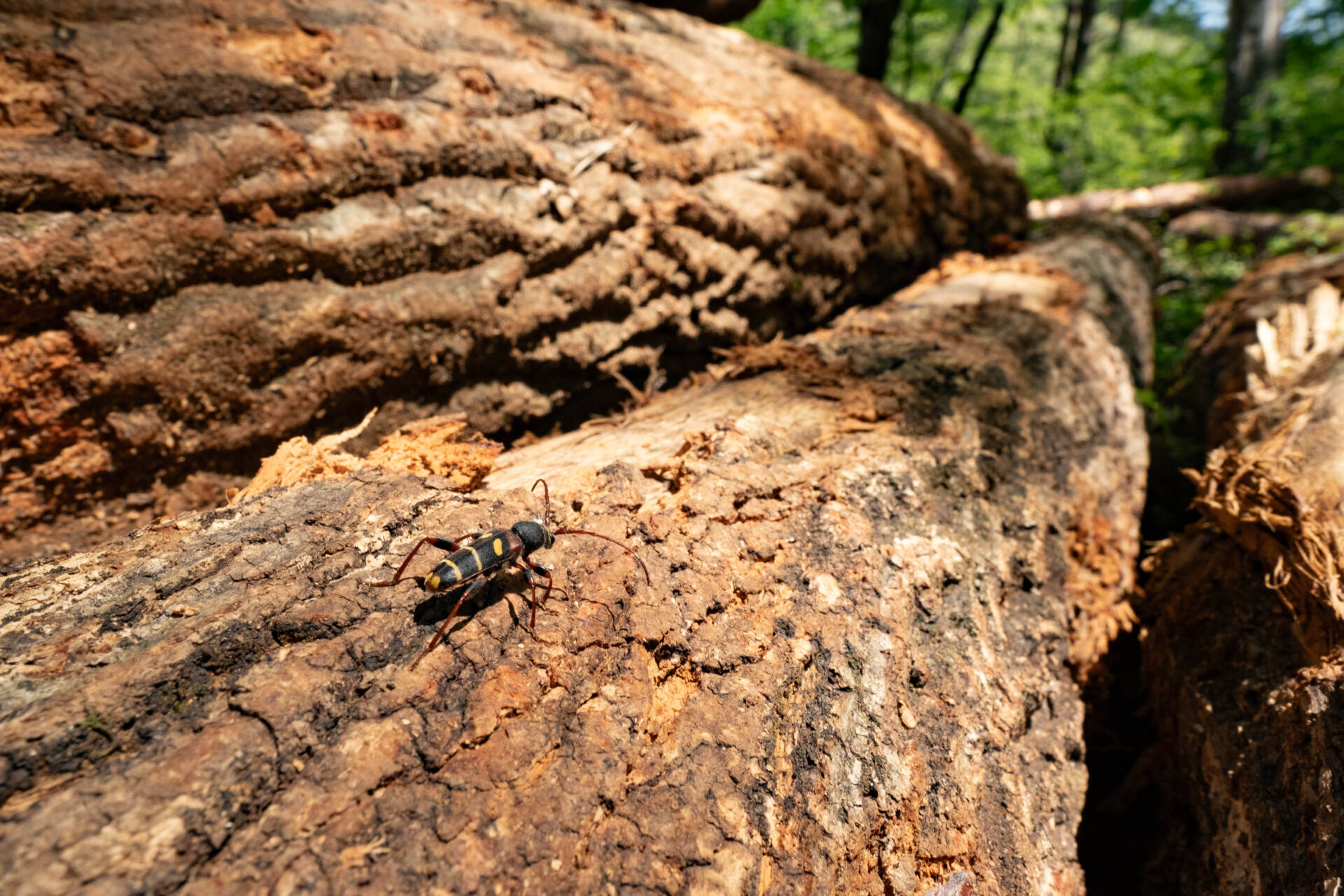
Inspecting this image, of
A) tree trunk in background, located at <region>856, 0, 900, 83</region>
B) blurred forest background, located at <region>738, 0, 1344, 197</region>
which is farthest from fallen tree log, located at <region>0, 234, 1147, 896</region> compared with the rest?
blurred forest background, located at <region>738, 0, 1344, 197</region>

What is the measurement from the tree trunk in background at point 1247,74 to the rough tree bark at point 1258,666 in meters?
11.9

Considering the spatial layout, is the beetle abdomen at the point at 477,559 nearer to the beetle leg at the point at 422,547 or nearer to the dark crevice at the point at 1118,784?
the beetle leg at the point at 422,547

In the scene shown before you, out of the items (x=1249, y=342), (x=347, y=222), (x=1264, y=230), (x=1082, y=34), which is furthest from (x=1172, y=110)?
(x=347, y=222)

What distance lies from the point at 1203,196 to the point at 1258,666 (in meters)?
10.8

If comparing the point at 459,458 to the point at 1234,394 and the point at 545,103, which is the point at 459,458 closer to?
the point at 545,103

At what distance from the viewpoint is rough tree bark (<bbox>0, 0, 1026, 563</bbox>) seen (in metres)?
1.94

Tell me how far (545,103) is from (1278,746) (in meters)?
3.31

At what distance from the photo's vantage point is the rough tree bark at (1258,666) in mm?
1686

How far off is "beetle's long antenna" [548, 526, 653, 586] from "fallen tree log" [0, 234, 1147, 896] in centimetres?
2

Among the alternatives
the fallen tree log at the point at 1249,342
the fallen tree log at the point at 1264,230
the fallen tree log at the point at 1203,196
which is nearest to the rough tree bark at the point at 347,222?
the fallen tree log at the point at 1249,342

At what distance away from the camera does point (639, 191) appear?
9.65 ft

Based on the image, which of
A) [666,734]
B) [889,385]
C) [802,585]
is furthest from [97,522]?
[889,385]

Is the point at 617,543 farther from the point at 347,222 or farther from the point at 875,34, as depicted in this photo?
the point at 875,34

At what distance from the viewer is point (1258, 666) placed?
2.06 m
